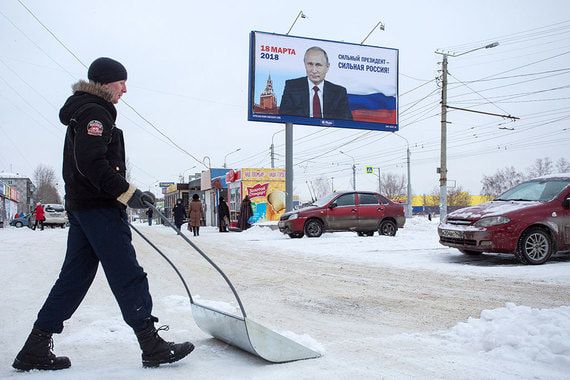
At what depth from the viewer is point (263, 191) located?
1155 inches

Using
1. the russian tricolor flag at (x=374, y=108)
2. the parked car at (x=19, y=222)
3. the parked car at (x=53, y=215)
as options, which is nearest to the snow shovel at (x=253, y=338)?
the russian tricolor flag at (x=374, y=108)

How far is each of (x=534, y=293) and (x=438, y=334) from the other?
2542 millimetres

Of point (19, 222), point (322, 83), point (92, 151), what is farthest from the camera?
point (19, 222)

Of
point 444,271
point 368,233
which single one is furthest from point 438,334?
point 368,233

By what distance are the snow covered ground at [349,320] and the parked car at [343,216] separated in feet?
22.3

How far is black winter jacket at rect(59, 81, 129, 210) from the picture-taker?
8.80ft

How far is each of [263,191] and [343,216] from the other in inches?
562

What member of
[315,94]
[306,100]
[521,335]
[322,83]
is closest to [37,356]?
[521,335]

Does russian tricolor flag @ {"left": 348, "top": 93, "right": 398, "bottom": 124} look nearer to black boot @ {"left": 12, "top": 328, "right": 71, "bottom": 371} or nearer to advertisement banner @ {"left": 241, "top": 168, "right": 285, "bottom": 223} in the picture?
advertisement banner @ {"left": 241, "top": 168, "right": 285, "bottom": 223}

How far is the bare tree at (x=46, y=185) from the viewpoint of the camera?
4092 inches

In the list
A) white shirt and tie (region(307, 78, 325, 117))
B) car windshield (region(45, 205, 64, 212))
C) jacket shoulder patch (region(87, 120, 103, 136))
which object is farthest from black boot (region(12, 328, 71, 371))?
car windshield (region(45, 205, 64, 212))

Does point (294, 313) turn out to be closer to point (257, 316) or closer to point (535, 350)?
point (257, 316)

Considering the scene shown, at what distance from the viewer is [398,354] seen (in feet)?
10.1

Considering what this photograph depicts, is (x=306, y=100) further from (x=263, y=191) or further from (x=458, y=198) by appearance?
(x=458, y=198)
